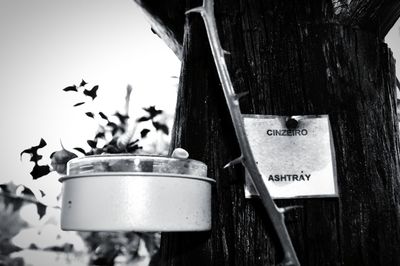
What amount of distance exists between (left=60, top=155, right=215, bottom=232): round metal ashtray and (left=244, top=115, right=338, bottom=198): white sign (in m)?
0.16

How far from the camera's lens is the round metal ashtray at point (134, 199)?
560 millimetres

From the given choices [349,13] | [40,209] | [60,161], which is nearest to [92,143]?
[60,161]

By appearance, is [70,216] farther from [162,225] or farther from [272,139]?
[272,139]

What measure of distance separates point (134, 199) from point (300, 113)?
0.41m

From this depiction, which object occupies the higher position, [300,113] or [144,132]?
[144,132]

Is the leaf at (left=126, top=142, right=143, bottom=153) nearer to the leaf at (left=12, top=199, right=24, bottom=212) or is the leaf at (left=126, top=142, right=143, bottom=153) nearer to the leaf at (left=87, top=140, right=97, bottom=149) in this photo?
the leaf at (left=87, top=140, right=97, bottom=149)

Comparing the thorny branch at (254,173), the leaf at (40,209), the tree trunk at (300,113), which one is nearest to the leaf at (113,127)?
the leaf at (40,209)

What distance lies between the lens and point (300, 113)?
748 millimetres

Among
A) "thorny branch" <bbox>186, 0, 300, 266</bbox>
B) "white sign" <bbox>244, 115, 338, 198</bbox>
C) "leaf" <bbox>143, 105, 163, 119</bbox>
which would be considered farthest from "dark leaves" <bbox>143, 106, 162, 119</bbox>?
"thorny branch" <bbox>186, 0, 300, 266</bbox>

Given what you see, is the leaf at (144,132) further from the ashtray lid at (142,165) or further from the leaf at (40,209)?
the ashtray lid at (142,165)

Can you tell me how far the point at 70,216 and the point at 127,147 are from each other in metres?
0.71

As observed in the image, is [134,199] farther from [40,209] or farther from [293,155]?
[40,209]

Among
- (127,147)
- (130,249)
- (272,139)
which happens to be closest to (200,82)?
(272,139)

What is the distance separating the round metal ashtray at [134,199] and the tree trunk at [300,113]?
0.36ft
